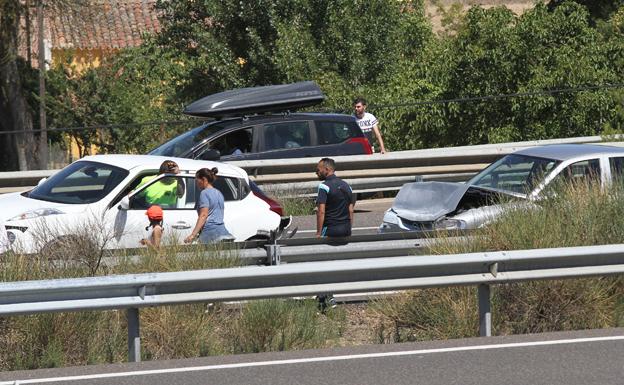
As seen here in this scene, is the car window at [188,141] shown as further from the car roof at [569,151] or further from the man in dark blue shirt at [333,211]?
the car roof at [569,151]

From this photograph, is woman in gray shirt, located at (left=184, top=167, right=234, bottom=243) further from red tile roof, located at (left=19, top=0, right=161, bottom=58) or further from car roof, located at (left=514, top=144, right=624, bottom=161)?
red tile roof, located at (left=19, top=0, right=161, bottom=58)

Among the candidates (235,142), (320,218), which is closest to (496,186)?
(320,218)

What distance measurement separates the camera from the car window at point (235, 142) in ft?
63.7

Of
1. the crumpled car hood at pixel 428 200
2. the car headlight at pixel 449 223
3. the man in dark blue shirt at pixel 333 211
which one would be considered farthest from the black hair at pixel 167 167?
the car headlight at pixel 449 223

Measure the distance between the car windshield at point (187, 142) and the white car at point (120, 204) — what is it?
374 centimetres

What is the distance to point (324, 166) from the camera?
14320 millimetres

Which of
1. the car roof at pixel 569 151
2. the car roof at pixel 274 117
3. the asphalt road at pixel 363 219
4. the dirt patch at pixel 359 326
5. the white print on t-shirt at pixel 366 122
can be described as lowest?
the dirt patch at pixel 359 326

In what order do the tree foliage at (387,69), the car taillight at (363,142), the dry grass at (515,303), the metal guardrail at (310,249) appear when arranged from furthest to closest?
the tree foliage at (387,69) < the car taillight at (363,142) < the metal guardrail at (310,249) < the dry grass at (515,303)

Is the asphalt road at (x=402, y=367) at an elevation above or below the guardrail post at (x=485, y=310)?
below

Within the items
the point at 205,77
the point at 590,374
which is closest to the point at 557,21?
the point at 205,77

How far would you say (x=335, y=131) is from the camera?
809 inches

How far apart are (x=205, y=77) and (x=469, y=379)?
2408 centimetres

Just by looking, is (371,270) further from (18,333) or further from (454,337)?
(18,333)

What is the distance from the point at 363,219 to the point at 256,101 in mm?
2647
